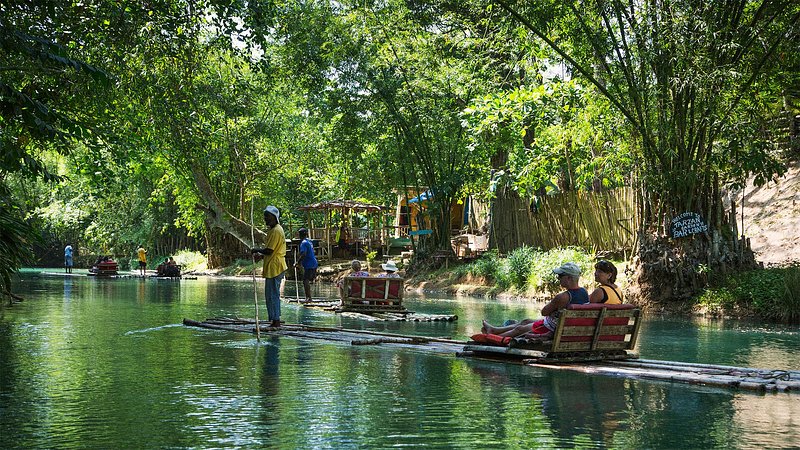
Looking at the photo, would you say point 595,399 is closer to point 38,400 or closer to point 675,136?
point 38,400

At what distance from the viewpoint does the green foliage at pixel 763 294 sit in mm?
19031

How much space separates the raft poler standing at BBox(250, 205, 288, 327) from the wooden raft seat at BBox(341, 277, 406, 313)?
4.67 m

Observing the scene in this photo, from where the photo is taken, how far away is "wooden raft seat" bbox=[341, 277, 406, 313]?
1994 centimetres

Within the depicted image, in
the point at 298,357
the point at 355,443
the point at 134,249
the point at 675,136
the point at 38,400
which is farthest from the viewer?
the point at 134,249

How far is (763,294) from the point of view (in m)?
19.7

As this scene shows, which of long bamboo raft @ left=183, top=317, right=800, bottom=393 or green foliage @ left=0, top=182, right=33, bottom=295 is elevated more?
green foliage @ left=0, top=182, right=33, bottom=295

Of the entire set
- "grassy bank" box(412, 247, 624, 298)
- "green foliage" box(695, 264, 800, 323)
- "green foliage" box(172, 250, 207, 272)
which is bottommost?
"green foliage" box(695, 264, 800, 323)

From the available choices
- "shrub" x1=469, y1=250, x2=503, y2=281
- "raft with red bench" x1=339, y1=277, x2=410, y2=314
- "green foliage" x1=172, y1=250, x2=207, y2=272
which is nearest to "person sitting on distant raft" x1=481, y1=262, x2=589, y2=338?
"raft with red bench" x1=339, y1=277, x2=410, y2=314

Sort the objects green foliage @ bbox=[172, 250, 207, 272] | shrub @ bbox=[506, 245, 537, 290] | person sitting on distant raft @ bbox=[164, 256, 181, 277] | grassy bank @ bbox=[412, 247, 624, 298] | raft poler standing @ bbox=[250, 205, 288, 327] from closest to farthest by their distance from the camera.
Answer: raft poler standing @ bbox=[250, 205, 288, 327] < grassy bank @ bbox=[412, 247, 624, 298] < shrub @ bbox=[506, 245, 537, 290] < person sitting on distant raft @ bbox=[164, 256, 181, 277] < green foliage @ bbox=[172, 250, 207, 272]

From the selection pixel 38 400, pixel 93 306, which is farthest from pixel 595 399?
pixel 93 306

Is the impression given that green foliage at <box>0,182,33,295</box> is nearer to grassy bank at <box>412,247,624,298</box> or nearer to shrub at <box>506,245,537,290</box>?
grassy bank at <box>412,247,624,298</box>

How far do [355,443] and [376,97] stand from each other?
26.6 metres

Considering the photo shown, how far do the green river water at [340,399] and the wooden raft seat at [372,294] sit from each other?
4510 mm

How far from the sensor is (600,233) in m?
27.1
